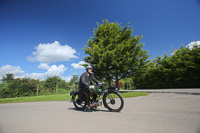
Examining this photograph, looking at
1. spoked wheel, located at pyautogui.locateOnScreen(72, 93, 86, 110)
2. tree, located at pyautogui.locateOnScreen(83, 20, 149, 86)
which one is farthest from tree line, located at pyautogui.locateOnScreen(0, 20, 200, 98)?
spoked wheel, located at pyautogui.locateOnScreen(72, 93, 86, 110)

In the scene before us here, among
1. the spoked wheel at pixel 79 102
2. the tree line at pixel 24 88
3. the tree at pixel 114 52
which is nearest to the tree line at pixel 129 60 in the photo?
the tree at pixel 114 52

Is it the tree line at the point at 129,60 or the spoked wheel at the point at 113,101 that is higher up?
the tree line at the point at 129,60

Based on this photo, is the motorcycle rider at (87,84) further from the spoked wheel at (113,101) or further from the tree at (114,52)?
the tree at (114,52)

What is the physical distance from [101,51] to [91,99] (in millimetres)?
9680

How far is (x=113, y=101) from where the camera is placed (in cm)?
466

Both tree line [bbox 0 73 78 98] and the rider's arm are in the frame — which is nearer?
the rider's arm

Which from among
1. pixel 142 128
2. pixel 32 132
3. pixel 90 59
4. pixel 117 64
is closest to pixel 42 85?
pixel 90 59

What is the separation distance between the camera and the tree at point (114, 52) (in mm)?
13852

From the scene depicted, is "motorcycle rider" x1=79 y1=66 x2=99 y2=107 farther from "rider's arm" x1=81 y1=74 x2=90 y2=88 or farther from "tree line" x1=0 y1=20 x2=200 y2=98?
"tree line" x1=0 y1=20 x2=200 y2=98

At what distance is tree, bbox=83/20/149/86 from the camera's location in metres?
13.9

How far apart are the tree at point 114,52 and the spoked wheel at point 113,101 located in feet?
29.2

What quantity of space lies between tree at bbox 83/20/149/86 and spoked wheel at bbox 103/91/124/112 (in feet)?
29.2

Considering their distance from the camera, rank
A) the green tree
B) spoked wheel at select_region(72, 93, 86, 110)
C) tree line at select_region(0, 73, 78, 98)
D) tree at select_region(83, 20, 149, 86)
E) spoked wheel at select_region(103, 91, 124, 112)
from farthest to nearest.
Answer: the green tree
tree line at select_region(0, 73, 78, 98)
tree at select_region(83, 20, 149, 86)
spoked wheel at select_region(72, 93, 86, 110)
spoked wheel at select_region(103, 91, 124, 112)

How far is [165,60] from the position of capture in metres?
20.9
